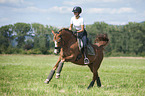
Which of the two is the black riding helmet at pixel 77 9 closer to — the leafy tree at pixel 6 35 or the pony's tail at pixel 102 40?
the pony's tail at pixel 102 40

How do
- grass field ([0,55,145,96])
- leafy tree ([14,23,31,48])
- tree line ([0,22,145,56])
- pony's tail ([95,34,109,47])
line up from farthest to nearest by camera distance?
1. leafy tree ([14,23,31,48])
2. tree line ([0,22,145,56])
3. pony's tail ([95,34,109,47])
4. grass field ([0,55,145,96])

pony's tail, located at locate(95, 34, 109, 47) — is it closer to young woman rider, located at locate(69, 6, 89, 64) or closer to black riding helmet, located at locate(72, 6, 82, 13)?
young woman rider, located at locate(69, 6, 89, 64)

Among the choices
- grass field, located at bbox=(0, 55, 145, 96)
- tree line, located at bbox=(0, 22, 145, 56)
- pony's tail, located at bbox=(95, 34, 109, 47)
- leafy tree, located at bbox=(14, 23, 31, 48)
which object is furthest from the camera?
leafy tree, located at bbox=(14, 23, 31, 48)

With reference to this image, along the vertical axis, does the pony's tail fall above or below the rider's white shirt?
below

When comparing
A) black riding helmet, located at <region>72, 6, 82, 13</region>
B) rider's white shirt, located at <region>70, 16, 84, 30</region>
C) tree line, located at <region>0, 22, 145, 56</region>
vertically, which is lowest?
tree line, located at <region>0, 22, 145, 56</region>

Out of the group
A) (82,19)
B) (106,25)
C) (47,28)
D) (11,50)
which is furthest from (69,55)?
(106,25)

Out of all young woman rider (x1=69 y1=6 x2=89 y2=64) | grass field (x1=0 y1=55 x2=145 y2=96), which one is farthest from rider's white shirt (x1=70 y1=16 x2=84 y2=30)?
grass field (x1=0 y1=55 x2=145 y2=96)

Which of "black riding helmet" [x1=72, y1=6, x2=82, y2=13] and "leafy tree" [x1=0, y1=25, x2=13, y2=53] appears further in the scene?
"leafy tree" [x1=0, y1=25, x2=13, y2=53]

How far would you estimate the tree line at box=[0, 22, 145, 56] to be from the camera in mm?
61706

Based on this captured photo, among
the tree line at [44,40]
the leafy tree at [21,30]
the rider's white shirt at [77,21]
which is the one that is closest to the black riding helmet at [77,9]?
the rider's white shirt at [77,21]

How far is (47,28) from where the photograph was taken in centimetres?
7406

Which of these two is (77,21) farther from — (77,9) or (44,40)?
Answer: (44,40)


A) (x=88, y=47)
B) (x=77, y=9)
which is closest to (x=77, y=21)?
(x=77, y=9)

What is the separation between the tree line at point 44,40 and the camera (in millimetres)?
61706
